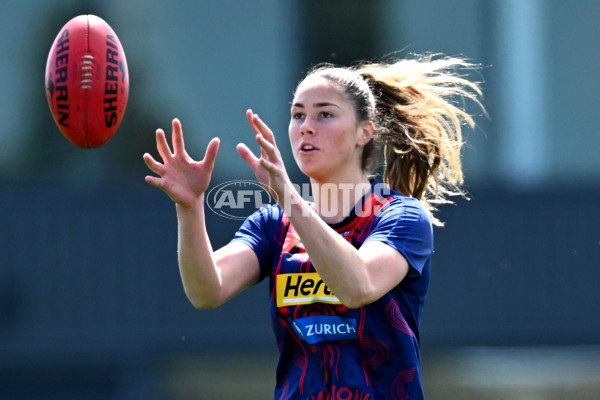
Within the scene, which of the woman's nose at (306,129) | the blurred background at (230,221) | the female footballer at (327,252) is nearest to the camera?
the female footballer at (327,252)

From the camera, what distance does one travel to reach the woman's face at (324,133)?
317 centimetres

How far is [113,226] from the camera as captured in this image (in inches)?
280

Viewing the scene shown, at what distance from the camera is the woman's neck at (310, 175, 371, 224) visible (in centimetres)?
322

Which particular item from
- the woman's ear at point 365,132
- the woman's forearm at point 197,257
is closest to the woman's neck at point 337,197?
the woman's ear at point 365,132

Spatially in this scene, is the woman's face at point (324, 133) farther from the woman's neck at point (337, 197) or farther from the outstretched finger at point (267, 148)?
the outstretched finger at point (267, 148)

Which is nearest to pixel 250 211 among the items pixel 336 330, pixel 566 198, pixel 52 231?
pixel 52 231

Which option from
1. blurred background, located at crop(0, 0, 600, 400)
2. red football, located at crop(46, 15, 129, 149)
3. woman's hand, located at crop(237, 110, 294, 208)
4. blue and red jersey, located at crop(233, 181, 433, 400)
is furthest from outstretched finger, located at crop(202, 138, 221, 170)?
blurred background, located at crop(0, 0, 600, 400)

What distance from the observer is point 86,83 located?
10.8 ft

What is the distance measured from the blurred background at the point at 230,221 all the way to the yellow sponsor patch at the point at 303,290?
3.96m

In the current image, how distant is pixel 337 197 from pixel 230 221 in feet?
12.9

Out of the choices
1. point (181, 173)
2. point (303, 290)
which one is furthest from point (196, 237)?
point (303, 290)

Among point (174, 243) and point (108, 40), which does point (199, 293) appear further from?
point (174, 243)

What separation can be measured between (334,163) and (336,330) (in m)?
0.58

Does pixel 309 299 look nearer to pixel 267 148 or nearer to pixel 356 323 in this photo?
pixel 356 323
